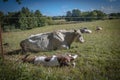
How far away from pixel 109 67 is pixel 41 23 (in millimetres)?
7042

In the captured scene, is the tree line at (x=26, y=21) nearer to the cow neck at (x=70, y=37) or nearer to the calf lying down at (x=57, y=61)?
the cow neck at (x=70, y=37)

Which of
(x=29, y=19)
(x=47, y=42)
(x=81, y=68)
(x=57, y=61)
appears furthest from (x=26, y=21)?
(x=81, y=68)

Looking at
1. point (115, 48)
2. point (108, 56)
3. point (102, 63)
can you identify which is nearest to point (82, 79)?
point (102, 63)

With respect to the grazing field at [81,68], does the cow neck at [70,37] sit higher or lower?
higher

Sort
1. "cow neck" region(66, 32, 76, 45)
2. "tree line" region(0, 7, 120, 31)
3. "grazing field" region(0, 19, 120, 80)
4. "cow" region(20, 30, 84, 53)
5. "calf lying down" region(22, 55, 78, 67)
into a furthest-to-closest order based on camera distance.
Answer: "tree line" region(0, 7, 120, 31) → "cow neck" region(66, 32, 76, 45) → "cow" region(20, 30, 84, 53) → "calf lying down" region(22, 55, 78, 67) → "grazing field" region(0, 19, 120, 80)

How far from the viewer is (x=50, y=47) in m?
8.84

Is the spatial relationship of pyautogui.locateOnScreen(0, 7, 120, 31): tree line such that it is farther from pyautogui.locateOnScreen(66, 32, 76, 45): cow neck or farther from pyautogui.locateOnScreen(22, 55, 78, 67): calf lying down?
pyautogui.locateOnScreen(22, 55, 78, 67): calf lying down

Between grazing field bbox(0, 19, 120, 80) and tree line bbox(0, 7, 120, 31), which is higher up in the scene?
tree line bbox(0, 7, 120, 31)

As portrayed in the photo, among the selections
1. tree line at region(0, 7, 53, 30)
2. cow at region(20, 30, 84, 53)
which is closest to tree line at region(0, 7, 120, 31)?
tree line at region(0, 7, 53, 30)

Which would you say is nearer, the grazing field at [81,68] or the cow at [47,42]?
the grazing field at [81,68]

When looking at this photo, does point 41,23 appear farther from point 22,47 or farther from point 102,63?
point 102,63

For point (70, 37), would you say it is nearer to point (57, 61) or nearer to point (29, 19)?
point (29, 19)

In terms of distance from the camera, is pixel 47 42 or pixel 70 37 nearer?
pixel 47 42

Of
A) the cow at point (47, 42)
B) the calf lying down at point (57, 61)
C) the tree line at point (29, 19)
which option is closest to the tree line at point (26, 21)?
the tree line at point (29, 19)
